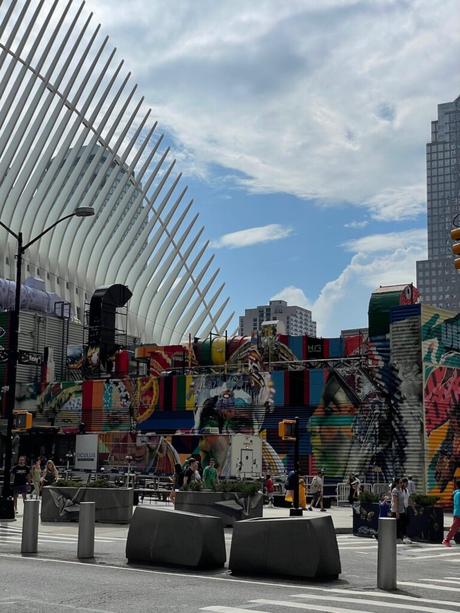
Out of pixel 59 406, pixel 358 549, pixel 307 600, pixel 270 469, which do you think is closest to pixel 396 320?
pixel 270 469

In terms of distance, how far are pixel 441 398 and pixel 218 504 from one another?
671 inches

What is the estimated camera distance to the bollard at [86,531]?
16.1m

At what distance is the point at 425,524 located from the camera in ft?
77.7

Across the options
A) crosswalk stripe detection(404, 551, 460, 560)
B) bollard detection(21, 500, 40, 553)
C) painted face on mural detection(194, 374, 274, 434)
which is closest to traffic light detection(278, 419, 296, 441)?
crosswalk stripe detection(404, 551, 460, 560)

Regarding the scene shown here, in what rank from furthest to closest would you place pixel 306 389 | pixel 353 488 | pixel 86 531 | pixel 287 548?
pixel 306 389 < pixel 353 488 < pixel 86 531 < pixel 287 548

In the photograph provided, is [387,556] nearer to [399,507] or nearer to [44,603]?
[44,603]

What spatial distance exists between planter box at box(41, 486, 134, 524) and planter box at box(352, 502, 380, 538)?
6.34 meters

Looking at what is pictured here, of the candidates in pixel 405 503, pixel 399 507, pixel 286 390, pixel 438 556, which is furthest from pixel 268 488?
pixel 438 556

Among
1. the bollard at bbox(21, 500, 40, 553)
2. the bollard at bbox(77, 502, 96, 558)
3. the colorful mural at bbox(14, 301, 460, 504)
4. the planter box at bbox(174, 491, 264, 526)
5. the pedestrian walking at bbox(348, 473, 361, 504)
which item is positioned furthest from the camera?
the colorful mural at bbox(14, 301, 460, 504)

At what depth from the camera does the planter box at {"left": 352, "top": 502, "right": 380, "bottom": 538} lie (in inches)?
948

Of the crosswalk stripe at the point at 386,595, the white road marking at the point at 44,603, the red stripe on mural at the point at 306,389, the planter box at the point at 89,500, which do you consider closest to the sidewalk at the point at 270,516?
the planter box at the point at 89,500

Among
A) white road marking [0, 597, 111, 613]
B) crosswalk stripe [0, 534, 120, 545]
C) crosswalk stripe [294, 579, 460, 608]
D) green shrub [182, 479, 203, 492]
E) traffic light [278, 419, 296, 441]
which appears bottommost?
crosswalk stripe [0, 534, 120, 545]

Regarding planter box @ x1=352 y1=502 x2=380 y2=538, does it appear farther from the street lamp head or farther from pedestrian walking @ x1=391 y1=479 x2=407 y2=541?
the street lamp head

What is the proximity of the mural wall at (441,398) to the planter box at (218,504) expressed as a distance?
1458 cm
